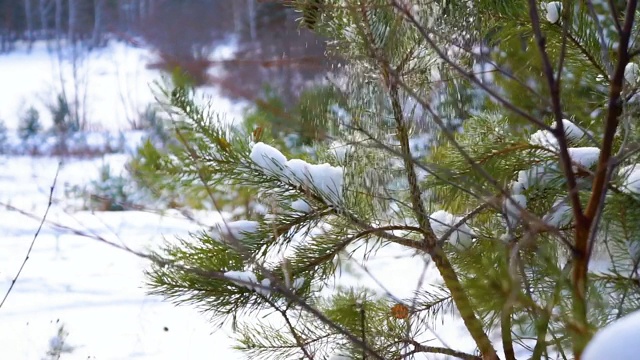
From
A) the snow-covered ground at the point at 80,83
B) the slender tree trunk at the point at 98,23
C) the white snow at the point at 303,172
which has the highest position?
the slender tree trunk at the point at 98,23

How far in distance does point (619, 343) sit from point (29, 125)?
7.09 meters

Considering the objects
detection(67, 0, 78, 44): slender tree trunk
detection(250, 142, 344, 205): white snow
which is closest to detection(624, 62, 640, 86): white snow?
detection(250, 142, 344, 205): white snow

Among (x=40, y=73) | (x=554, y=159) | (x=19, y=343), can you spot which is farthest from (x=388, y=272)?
(x=40, y=73)

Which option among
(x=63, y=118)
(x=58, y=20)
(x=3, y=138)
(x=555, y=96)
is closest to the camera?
(x=555, y=96)

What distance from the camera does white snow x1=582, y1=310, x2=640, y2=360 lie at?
9.3 inches

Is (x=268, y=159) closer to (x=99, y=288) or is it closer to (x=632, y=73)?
(x=632, y=73)

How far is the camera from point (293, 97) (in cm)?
96

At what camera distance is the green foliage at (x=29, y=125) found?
6606 millimetres

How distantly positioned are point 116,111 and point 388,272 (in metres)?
5.26

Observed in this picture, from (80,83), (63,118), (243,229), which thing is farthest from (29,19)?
(243,229)

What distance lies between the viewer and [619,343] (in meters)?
0.24

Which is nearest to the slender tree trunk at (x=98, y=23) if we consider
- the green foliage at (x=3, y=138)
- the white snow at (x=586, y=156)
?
the green foliage at (x=3, y=138)

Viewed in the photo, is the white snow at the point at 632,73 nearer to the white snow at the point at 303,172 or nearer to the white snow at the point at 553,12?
the white snow at the point at 553,12

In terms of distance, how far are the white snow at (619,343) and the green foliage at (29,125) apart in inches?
269
